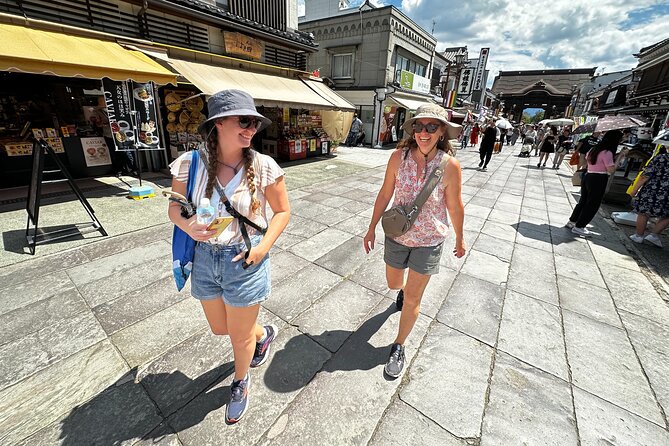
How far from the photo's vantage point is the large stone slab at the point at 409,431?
1.72 meters

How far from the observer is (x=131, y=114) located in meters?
5.92

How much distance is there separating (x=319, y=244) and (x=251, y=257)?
2846mm

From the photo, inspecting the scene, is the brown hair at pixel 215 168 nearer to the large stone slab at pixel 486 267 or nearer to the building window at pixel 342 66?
the large stone slab at pixel 486 267

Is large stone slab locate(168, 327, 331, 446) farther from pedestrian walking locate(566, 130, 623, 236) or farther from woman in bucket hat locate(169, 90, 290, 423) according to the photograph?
pedestrian walking locate(566, 130, 623, 236)

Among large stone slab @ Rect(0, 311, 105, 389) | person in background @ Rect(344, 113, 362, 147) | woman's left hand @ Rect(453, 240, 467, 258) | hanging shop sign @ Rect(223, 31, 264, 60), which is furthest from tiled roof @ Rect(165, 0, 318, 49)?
woman's left hand @ Rect(453, 240, 467, 258)

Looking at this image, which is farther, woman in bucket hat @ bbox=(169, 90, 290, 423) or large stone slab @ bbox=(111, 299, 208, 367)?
large stone slab @ bbox=(111, 299, 208, 367)

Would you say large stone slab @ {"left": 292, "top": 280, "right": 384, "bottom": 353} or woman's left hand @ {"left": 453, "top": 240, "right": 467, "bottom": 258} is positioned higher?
woman's left hand @ {"left": 453, "top": 240, "right": 467, "bottom": 258}

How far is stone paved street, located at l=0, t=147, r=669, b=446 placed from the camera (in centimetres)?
179

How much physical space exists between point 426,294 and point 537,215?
185 inches

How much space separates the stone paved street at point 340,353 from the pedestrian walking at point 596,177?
1.01 meters

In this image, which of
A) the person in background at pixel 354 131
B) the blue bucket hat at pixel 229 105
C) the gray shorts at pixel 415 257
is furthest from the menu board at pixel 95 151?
the person in background at pixel 354 131

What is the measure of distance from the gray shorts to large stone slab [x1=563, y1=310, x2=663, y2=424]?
1.52m

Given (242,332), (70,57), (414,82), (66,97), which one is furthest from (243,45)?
(414,82)

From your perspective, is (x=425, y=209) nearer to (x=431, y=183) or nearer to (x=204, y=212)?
(x=431, y=183)
